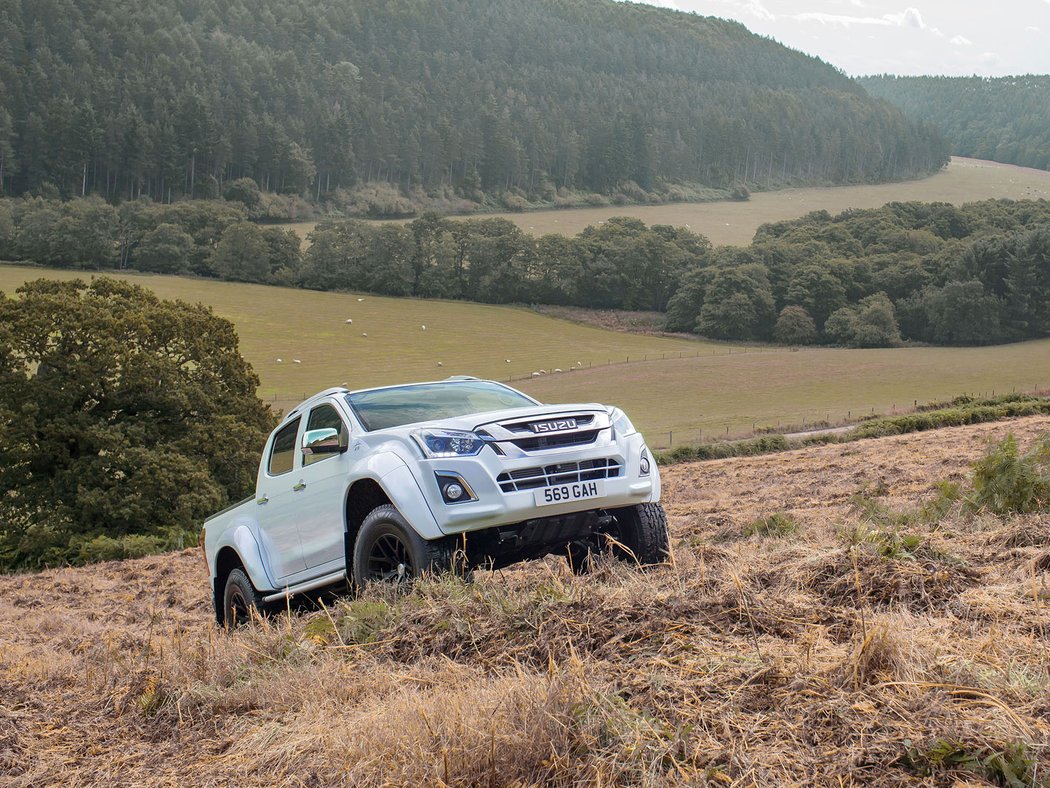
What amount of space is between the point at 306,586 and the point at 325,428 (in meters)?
1.32

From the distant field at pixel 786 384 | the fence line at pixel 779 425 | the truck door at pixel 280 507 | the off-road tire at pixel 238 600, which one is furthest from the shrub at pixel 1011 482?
the distant field at pixel 786 384

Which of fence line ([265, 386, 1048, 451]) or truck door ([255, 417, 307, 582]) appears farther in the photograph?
fence line ([265, 386, 1048, 451])

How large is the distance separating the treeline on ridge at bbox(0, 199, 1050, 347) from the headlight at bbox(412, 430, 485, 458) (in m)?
100

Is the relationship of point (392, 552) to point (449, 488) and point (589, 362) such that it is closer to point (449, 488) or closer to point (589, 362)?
point (449, 488)

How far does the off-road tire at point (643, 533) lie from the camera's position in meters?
7.62

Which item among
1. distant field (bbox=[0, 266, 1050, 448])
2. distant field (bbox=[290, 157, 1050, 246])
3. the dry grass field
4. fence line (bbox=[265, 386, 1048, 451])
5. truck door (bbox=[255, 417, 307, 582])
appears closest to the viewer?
Result: the dry grass field

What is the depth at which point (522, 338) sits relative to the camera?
330 ft

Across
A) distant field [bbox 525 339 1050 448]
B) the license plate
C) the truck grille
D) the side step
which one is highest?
the truck grille

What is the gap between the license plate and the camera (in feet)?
22.9

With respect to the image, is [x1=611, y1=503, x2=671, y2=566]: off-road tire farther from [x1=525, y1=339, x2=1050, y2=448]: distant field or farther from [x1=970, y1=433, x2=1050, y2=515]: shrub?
[x1=525, y1=339, x2=1050, y2=448]: distant field

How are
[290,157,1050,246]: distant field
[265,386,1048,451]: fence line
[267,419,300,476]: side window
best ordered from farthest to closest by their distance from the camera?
1. [290,157,1050,246]: distant field
2. [265,386,1048,451]: fence line
3. [267,419,300,476]: side window

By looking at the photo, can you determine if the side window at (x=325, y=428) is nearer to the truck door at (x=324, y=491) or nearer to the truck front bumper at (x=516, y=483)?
the truck door at (x=324, y=491)

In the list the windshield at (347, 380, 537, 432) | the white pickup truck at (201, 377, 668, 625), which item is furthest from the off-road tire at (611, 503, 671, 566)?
the windshield at (347, 380, 537, 432)

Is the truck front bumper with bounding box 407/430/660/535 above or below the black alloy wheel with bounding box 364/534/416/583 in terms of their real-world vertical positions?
above
